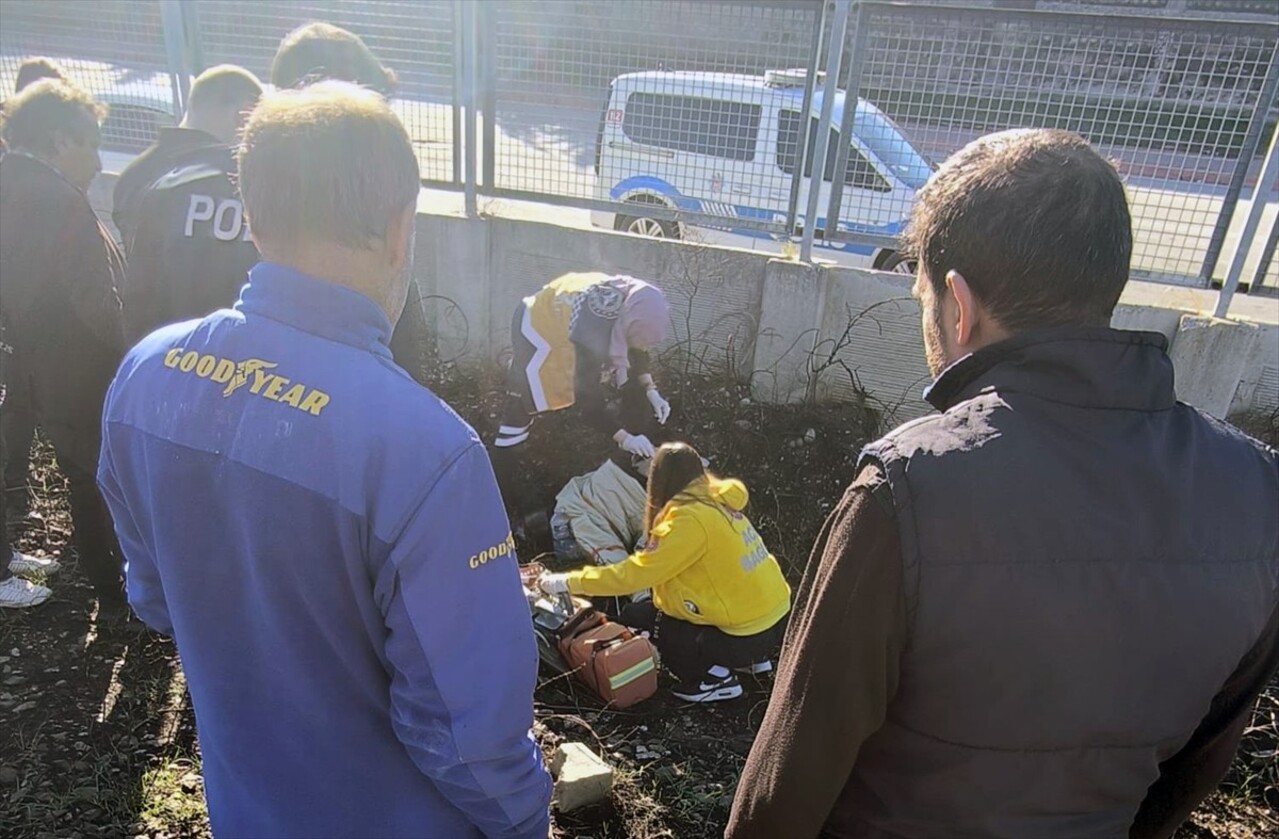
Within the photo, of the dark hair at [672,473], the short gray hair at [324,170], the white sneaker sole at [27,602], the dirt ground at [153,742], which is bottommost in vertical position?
the dirt ground at [153,742]

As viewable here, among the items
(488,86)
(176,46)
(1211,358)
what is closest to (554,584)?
(488,86)

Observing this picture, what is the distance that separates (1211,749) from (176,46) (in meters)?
5.79

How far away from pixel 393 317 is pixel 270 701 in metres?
0.64

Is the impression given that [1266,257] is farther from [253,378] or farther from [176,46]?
[176,46]

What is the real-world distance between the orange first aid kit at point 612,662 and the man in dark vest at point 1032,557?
198 cm

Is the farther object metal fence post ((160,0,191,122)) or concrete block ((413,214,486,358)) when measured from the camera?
concrete block ((413,214,486,358))

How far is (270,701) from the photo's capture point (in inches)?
52.2

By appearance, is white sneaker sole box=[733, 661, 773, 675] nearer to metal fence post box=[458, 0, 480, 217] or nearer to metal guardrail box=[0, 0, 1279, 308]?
metal guardrail box=[0, 0, 1279, 308]

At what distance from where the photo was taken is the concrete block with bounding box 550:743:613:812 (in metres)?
2.68

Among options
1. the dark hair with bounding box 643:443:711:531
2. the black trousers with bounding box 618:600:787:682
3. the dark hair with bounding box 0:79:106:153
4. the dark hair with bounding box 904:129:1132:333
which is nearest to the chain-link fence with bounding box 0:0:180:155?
the dark hair with bounding box 0:79:106:153

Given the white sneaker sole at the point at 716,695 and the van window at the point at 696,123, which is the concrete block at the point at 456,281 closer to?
the van window at the point at 696,123

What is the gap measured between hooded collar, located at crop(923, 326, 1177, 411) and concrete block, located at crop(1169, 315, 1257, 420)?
143 inches

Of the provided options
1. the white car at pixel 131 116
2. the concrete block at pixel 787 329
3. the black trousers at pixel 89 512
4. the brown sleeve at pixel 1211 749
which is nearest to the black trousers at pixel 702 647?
the concrete block at pixel 787 329

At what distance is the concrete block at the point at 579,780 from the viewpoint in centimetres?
268
